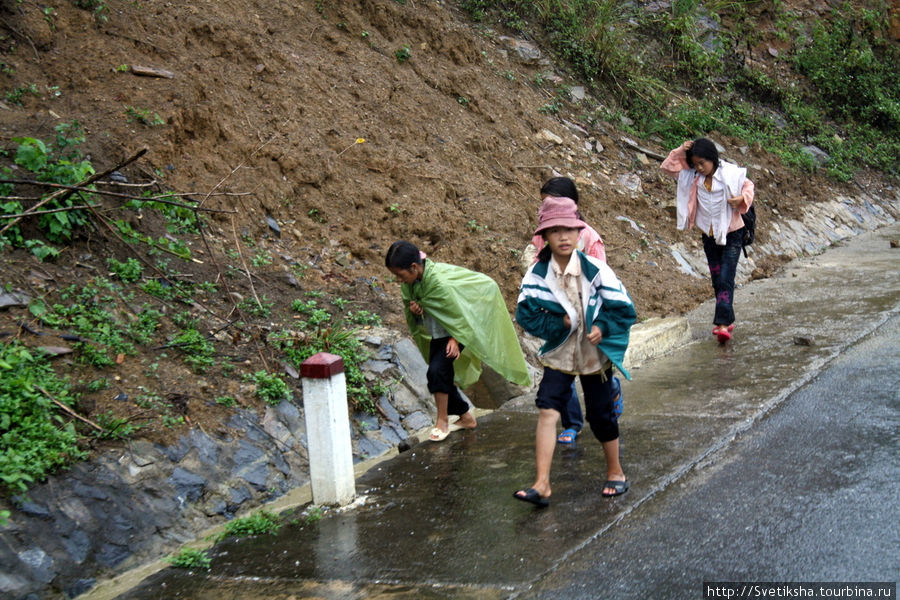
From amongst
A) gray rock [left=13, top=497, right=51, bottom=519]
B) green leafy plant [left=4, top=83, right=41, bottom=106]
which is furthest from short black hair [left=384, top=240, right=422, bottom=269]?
green leafy plant [left=4, top=83, right=41, bottom=106]

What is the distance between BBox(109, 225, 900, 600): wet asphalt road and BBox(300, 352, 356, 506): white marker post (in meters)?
0.18

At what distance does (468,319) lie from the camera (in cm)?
573

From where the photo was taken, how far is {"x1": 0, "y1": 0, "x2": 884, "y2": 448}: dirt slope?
6.75 metres

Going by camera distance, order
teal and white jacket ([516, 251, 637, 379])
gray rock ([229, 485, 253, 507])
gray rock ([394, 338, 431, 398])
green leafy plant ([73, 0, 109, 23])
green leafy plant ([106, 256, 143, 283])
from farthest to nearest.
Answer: green leafy plant ([73, 0, 109, 23]) < gray rock ([394, 338, 431, 398]) < green leafy plant ([106, 256, 143, 283]) < gray rock ([229, 485, 253, 507]) < teal and white jacket ([516, 251, 637, 379])

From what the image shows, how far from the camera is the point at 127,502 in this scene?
441cm

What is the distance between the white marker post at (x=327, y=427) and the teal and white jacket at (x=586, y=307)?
3.66 ft

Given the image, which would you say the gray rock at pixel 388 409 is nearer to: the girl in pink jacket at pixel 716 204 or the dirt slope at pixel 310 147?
the dirt slope at pixel 310 147

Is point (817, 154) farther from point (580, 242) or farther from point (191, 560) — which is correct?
point (191, 560)

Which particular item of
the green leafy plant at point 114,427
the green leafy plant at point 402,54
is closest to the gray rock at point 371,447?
the green leafy plant at point 114,427

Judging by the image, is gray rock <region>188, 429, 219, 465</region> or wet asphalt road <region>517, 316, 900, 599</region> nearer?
wet asphalt road <region>517, 316, 900, 599</region>

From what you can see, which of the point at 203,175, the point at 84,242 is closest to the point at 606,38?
the point at 203,175

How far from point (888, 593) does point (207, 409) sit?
12.6 feet

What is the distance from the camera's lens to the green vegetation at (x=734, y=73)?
13961mm

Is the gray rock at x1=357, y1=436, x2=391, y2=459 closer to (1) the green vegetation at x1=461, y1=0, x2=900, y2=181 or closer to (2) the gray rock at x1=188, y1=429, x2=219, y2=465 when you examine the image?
(2) the gray rock at x1=188, y1=429, x2=219, y2=465
